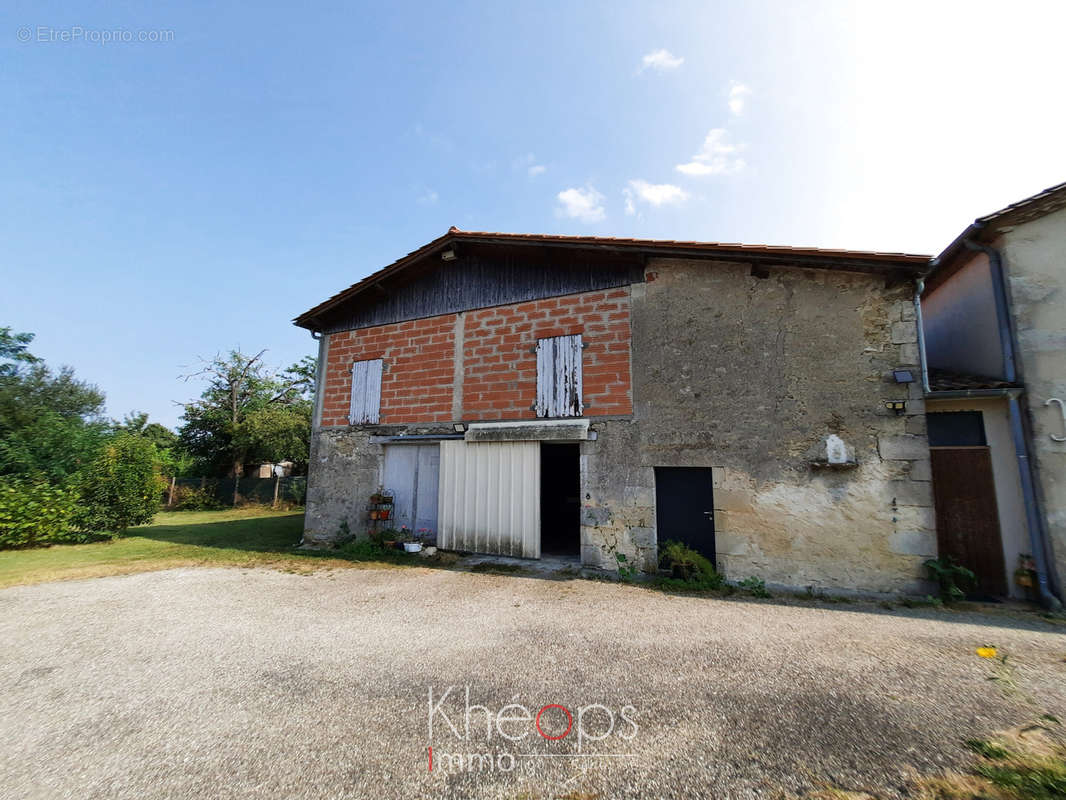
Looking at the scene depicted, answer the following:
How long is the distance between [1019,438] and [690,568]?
478cm

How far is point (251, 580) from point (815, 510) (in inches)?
348

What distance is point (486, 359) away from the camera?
8.78m

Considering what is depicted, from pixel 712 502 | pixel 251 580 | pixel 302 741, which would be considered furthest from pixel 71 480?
pixel 712 502

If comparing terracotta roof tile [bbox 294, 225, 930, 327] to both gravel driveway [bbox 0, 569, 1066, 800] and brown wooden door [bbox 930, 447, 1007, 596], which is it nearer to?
brown wooden door [bbox 930, 447, 1007, 596]

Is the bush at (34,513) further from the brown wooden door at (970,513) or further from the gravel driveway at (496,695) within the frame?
the brown wooden door at (970,513)

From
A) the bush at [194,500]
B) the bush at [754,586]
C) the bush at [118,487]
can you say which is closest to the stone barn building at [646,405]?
the bush at [754,586]

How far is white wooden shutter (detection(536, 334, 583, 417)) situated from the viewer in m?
7.92

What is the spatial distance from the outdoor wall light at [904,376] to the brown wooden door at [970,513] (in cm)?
120

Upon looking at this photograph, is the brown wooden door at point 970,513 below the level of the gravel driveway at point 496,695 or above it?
above

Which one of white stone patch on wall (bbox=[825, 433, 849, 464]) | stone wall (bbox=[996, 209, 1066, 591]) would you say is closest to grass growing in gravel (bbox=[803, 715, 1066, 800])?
white stone patch on wall (bbox=[825, 433, 849, 464])

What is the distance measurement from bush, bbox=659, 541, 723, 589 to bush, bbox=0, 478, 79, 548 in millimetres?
13969

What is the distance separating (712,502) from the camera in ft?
22.6

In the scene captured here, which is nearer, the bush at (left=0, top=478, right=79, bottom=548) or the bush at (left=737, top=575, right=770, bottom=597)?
the bush at (left=737, top=575, right=770, bottom=597)

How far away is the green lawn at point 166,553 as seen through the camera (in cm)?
762
